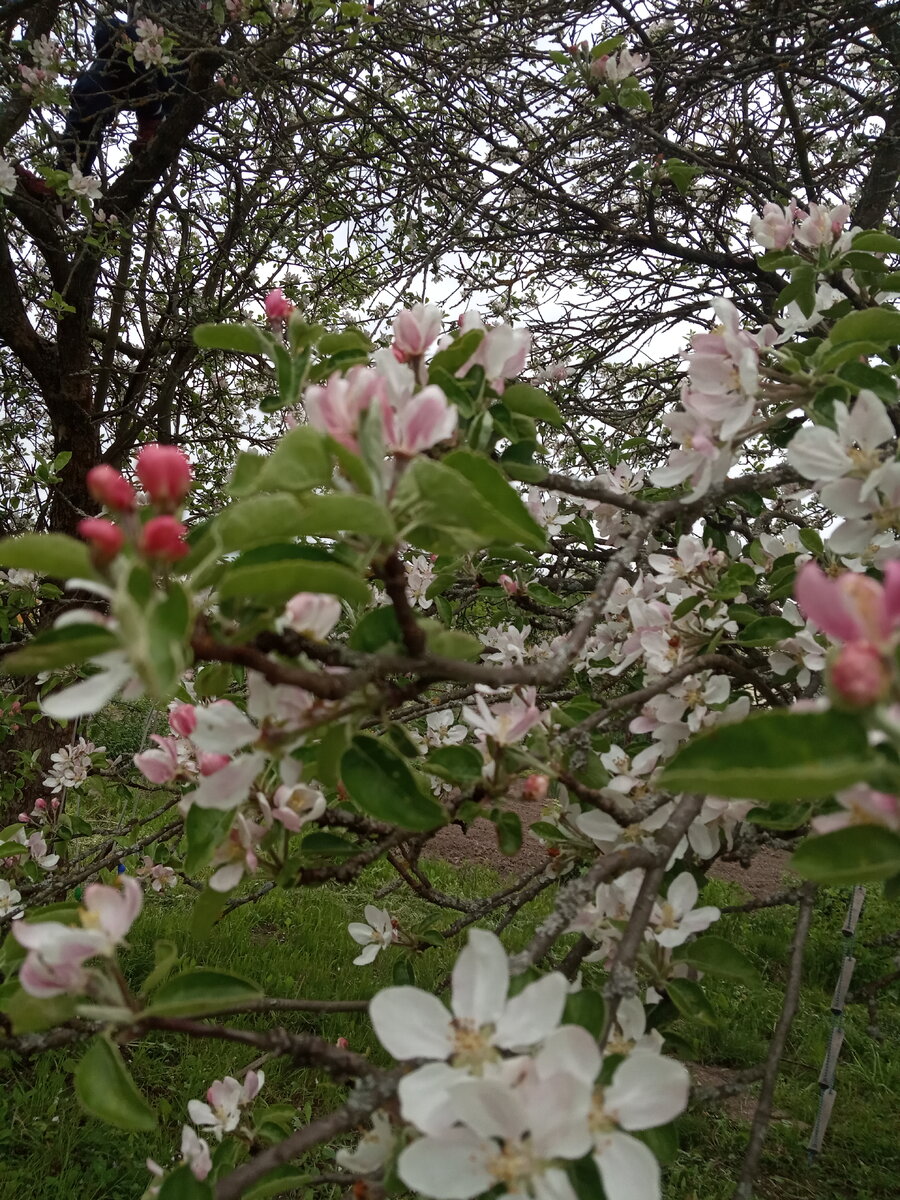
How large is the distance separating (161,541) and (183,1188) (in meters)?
0.59

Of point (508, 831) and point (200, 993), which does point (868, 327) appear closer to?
point (508, 831)

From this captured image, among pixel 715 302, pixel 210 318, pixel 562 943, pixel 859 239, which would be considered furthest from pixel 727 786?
pixel 562 943

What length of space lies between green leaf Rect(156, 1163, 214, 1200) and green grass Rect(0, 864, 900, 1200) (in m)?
0.82

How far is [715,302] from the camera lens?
3.14 feet

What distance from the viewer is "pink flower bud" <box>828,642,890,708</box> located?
44cm

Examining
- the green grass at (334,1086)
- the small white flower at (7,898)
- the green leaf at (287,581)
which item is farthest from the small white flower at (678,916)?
the small white flower at (7,898)

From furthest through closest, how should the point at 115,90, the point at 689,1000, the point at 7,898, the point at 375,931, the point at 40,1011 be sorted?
the point at 115,90 < the point at 7,898 < the point at 375,931 < the point at 689,1000 < the point at 40,1011

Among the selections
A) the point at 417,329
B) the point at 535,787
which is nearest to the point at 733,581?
the point at 535,787

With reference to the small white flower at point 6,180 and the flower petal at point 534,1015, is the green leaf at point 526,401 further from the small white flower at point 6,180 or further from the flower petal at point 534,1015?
the small white flower at point 6,180

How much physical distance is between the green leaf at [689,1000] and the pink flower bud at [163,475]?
0.75 meters

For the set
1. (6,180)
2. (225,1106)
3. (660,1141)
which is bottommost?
(225,1106)

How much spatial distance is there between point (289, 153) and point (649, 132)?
5.56 feet

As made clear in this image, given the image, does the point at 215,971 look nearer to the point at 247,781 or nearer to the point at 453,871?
the point at 247,781

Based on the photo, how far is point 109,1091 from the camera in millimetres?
669
